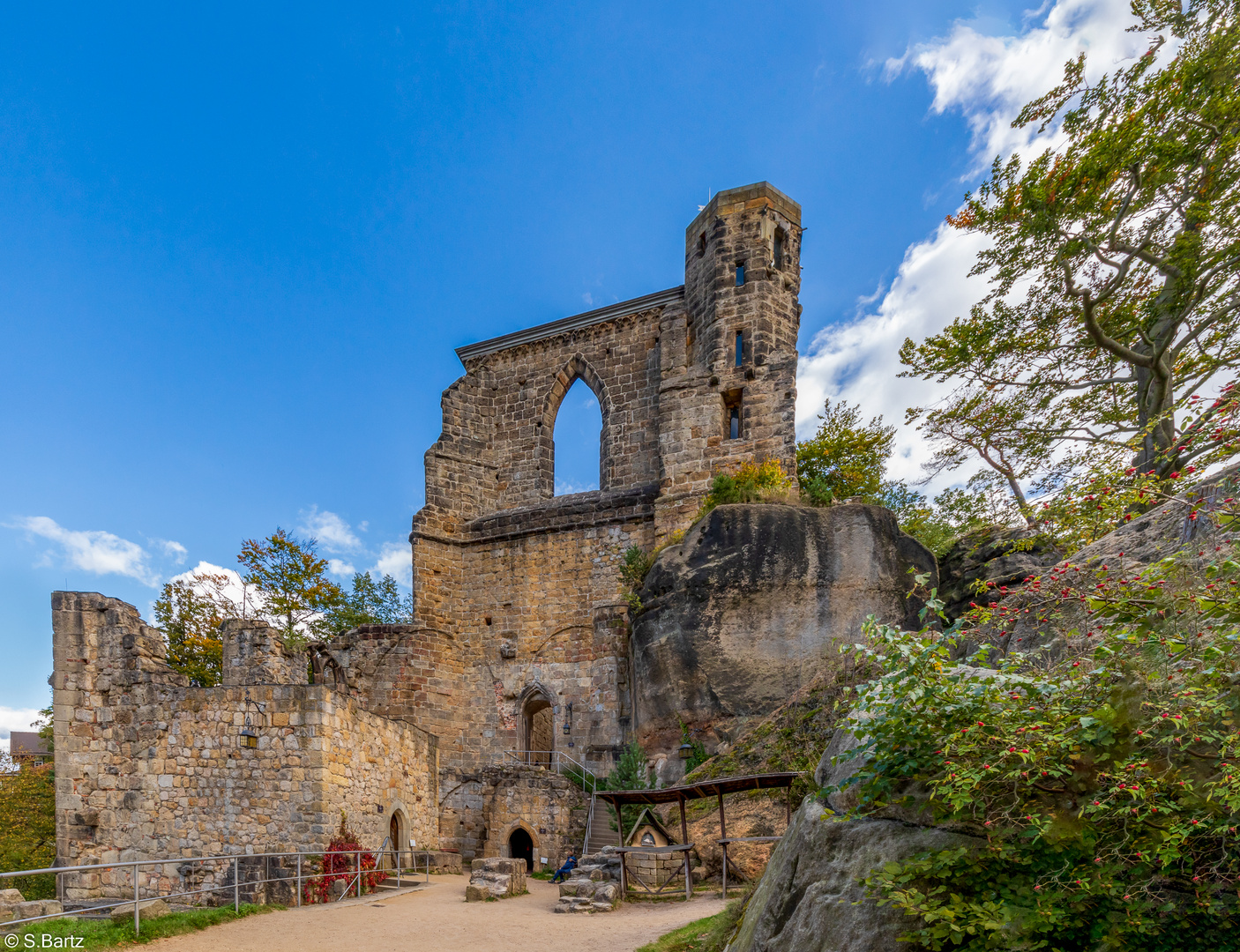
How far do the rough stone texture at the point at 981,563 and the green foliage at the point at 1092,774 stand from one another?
8861mm

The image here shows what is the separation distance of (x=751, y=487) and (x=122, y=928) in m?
11.9

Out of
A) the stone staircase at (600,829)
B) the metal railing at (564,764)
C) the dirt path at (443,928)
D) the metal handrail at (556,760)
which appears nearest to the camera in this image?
the dirt path at (443,928)

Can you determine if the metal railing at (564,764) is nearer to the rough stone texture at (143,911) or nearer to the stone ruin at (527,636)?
the stone ruin at (527,636)

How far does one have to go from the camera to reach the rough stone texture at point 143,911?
761 cm

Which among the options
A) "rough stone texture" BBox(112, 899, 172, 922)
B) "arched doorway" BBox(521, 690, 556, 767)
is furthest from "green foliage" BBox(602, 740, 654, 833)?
"rough stone texture" BBox(112, 899, 172, 922)

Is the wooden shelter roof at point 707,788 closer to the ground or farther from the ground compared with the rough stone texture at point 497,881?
farther from the ground

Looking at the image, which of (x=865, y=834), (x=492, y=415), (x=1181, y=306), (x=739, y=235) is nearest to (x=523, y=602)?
(x=492, y=415)

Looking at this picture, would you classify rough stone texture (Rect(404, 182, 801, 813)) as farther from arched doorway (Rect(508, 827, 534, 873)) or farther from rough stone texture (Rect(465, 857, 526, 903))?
rough stone texture (Rect(465, 857, 526, 903))

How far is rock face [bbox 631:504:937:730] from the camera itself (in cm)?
1397

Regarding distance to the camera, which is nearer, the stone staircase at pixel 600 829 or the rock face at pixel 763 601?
the stone staircase at pixel 600 829

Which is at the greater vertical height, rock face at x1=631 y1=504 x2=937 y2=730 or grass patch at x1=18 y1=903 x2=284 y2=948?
rock face at x1=631 y1=504 x2=937 y2=730

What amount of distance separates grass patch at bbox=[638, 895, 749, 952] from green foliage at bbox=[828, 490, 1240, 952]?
2397 mm

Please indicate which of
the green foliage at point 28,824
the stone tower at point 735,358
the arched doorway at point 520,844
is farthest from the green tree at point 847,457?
the green foliage at point 28,824

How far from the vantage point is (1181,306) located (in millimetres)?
10383
